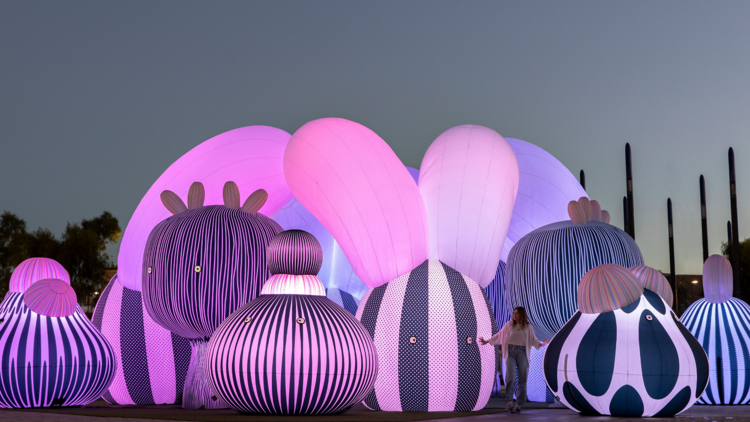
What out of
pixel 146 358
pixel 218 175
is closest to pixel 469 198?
pixel 218 175

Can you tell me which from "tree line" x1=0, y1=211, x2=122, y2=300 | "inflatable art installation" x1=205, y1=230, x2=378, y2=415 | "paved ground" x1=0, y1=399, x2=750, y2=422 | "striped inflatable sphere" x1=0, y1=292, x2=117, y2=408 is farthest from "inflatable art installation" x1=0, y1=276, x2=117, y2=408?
"tree line" x1=0, y1=211, x2=122, y2=300

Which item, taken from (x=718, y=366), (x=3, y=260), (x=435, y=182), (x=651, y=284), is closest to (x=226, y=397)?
(x=435, y=182)

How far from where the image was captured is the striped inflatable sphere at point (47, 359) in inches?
433

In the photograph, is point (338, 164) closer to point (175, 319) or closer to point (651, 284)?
point (175, 319)

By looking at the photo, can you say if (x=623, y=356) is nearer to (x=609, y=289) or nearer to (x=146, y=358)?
(x=609, y=289)

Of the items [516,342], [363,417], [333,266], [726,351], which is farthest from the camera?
[333,266]

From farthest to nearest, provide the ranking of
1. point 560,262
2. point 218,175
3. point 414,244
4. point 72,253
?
1. point 72,253
2. point 218,175
3. point 560,262
4. point 414,244

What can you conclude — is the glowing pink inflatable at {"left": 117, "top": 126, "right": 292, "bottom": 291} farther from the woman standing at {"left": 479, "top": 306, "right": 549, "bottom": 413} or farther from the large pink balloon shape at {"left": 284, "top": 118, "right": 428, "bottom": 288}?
the woman standing at {"left": 479, "top": 306, "right": 549, "bottom": 413}

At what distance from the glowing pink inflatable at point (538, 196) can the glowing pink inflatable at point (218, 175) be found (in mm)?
4082

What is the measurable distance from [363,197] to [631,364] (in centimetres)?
398

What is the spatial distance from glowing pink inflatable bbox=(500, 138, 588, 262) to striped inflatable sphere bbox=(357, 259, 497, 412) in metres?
3.81

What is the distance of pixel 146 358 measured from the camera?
13.5 metres

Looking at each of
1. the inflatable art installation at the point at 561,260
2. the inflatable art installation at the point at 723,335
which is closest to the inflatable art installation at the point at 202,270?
the inflatable art installation at the point at 561,260

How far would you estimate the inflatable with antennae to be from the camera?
10859 millimetres
